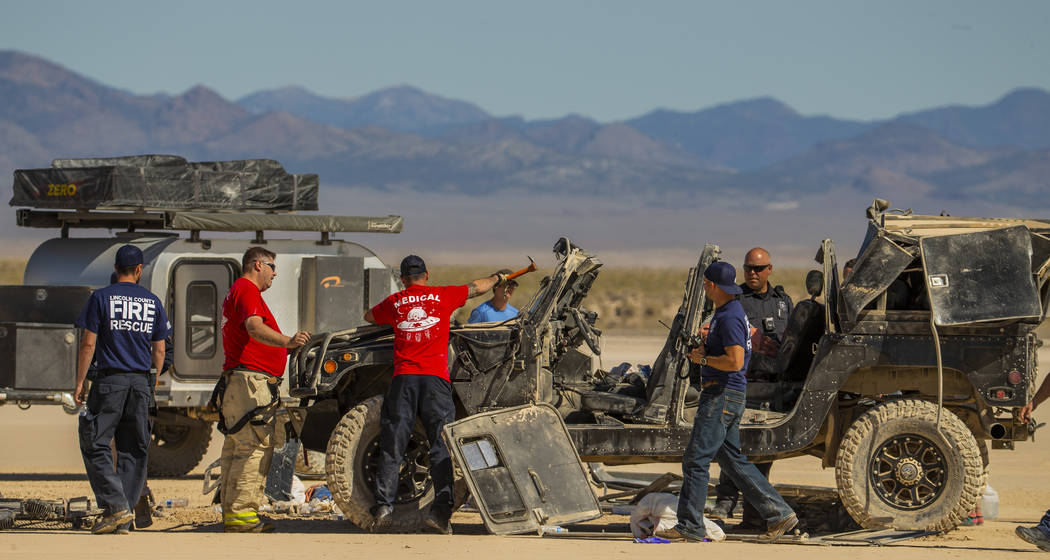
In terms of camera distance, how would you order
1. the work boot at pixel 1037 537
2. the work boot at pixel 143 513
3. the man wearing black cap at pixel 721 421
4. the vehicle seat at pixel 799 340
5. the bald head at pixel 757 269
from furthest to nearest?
1. the bald head at pixel 757 269
2. the vehicle seat at pixel 799 340
3. the work boot at pixel 143 513
4. the man wearing black cap at pixel 721 421
5. the work boot at pixel 1037 537

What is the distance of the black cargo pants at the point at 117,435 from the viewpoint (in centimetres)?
870

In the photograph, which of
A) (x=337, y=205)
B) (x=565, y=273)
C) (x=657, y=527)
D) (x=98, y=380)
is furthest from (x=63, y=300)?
(x=337, y=205)

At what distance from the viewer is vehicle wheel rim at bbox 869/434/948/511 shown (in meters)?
Result: 9.06

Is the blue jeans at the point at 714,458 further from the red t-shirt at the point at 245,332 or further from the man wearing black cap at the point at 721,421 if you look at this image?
the red t-shirt at the point at 245,332

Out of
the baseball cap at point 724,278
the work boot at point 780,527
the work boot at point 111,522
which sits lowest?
the work boot at point 111,522

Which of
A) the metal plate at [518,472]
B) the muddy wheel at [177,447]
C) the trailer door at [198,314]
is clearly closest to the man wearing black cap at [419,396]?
the metal plate at [518,472]

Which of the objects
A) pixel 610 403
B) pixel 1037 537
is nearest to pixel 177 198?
pixel 610 403

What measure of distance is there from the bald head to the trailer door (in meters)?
4.68

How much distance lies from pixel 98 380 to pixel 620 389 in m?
3.70

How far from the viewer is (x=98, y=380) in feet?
28.9

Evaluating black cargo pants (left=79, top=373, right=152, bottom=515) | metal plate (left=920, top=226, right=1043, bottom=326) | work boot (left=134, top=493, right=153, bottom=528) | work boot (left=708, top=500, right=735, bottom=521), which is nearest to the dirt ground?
work boot (left=134, top=493, right=153, bottom=528)

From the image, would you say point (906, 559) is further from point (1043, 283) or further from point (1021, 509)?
point (1021, 509)

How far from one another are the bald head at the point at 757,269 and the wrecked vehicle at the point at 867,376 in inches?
22.2

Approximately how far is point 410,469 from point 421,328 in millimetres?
1056
